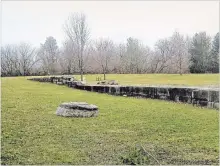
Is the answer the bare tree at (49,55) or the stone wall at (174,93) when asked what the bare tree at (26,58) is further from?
the stone wall at (174,93)

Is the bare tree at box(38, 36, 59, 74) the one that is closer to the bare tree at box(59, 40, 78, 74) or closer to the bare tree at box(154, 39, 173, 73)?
the bare tree at box(59, 40, 78, 74)

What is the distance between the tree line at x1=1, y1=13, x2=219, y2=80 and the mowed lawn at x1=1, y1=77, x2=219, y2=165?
38556mm

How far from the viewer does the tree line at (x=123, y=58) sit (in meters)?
49.9

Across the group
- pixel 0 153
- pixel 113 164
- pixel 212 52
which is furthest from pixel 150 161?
pixel 212 52

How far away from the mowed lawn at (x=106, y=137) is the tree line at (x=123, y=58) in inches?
1518

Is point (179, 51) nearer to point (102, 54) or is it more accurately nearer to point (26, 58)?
point (102, 54)

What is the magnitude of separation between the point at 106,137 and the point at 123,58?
51.6 metres

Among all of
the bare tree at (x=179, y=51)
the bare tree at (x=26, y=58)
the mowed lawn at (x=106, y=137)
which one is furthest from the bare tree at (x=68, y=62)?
the mowed lawn at (x=106, y=137)


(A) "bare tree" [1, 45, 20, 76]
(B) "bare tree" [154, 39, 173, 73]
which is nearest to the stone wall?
(B) "bare tree" [154, 39, 173, 73]

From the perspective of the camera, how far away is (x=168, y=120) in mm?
7242

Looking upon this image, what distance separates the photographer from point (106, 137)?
553cm

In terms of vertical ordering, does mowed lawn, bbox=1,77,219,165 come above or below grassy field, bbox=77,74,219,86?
below

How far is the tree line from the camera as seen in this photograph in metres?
49.9

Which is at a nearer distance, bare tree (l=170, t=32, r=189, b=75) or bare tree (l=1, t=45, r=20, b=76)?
Answer: bare tree (l=170, t=32, r=189, b=75)
